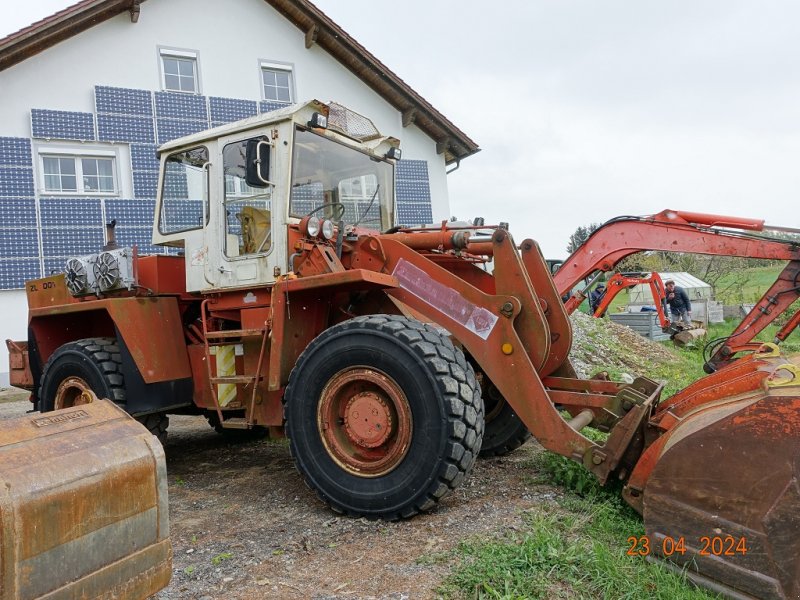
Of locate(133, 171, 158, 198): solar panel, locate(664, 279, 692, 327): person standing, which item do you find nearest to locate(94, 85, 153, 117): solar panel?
locate(133, 171, 158, 198): solar panel

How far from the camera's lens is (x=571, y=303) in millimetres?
6773

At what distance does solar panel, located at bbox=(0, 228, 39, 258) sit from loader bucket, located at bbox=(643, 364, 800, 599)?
1225 centimetres

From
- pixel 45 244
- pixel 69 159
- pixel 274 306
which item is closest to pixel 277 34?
pixel 69 159

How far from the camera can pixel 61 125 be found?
39.9ft

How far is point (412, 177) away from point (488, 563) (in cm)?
1361

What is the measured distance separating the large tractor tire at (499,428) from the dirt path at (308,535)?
0.37ft

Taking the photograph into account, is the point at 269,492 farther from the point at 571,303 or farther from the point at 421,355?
the point at 571,303

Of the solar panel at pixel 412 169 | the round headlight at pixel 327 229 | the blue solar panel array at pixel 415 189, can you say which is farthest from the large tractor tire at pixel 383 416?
the solar panel at pixel 412 169

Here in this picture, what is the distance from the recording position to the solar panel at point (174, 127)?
13117 mm

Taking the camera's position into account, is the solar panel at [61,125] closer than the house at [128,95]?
No

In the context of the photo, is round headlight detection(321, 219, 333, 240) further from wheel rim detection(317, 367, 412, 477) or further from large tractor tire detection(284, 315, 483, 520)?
wheel rim detection(317, 367, 412, 477)

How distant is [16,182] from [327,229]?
400 inches

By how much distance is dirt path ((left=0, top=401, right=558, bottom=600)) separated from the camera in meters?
2.87

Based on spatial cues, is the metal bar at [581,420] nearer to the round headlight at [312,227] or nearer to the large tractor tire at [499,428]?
the large tractor tire at [499,428]
